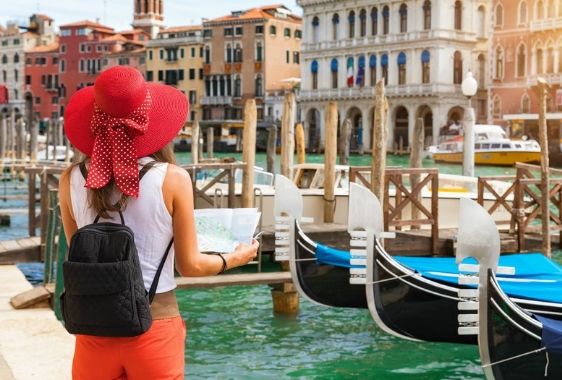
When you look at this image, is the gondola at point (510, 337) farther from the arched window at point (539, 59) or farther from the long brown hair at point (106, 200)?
the arched window at point (539, 59)

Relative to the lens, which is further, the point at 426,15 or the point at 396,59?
the point at 396,59

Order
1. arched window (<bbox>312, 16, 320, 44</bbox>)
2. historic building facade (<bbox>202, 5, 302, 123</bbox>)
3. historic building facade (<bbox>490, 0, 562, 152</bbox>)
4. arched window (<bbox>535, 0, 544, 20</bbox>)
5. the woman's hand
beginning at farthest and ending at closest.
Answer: historic building facade (<bbox>202, 5, 302, 123</bbox>) → arched window (<bbox>312, 16, 320, 44</bbox>) → arched window (<bbox>535, 0, 544, 20</bbox>) → historic building facade (<bbox>490, 0, 562, 152</bbox>) → the woman's hand

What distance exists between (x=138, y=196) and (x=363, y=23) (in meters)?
37.6

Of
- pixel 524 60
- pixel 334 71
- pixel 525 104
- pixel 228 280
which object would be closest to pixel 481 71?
pixel 524 60

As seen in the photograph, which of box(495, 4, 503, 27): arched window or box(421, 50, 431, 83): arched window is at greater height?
box(495, 4, 503, 27): arched window

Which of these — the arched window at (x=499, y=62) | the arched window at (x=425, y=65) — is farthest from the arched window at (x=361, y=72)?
the arched window at (x=499, y=62)

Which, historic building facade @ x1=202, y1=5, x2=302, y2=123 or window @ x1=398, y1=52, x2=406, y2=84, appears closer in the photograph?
window @ x1=398, y1=52, x2=406, y2=84

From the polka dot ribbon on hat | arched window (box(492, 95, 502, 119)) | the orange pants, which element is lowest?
the orange pants

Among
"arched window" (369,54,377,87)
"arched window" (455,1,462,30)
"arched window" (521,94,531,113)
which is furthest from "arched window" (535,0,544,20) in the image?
"arched window" (369,54,377,87)

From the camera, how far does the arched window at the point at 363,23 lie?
3841cm

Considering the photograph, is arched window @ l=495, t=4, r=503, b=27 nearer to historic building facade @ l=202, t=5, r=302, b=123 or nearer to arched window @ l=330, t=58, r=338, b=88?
arched window @ l=330, t=58, r=338, b=88

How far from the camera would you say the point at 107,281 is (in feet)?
5.54

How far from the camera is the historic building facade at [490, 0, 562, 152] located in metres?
31.6

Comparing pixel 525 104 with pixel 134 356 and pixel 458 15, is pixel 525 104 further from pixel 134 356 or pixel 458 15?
pixel 134 356
